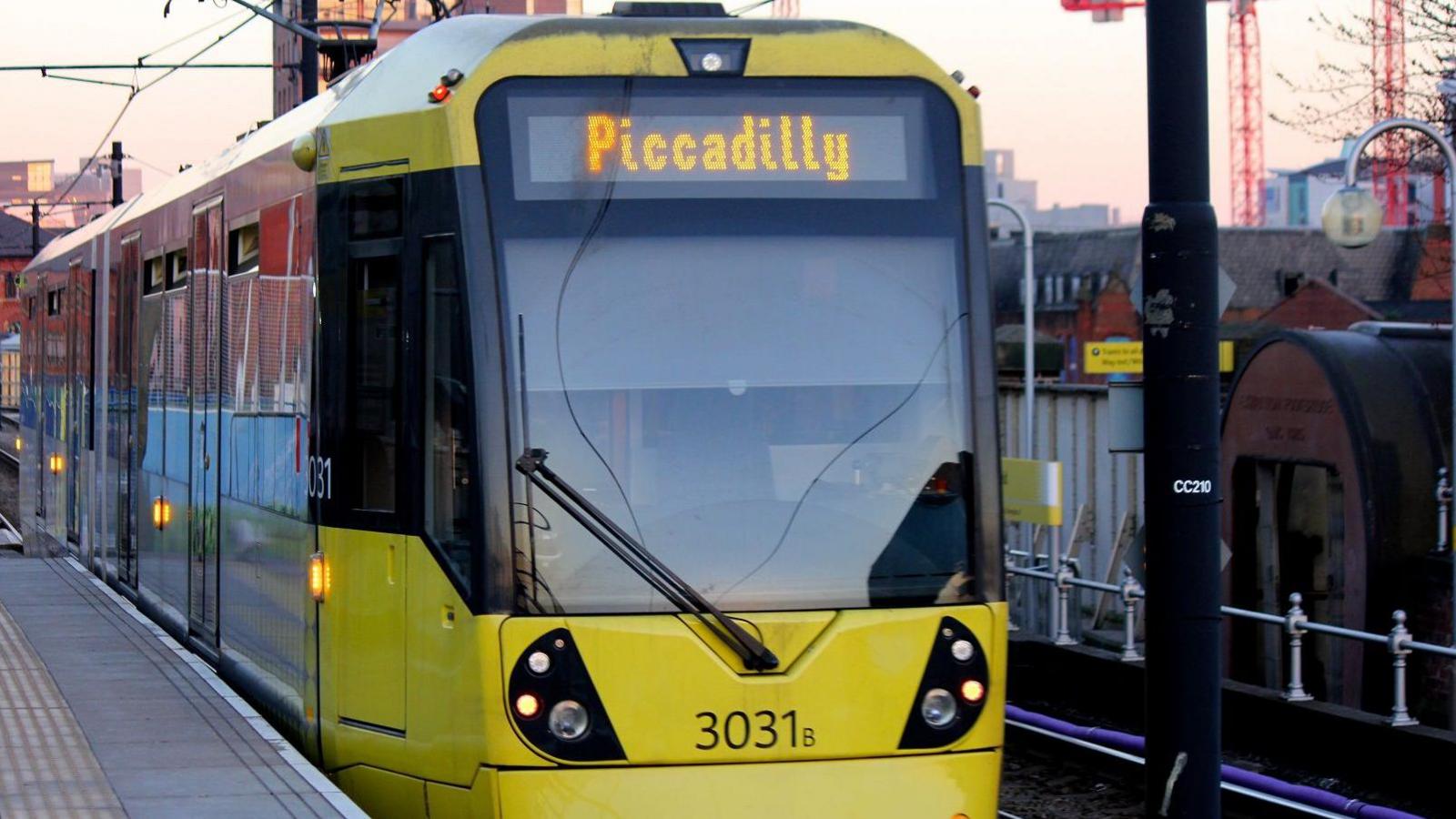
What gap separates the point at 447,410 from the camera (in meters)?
6.80

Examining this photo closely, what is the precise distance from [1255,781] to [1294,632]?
1070mm

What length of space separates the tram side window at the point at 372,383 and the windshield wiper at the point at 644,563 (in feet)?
2.71

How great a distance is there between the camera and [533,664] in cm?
654

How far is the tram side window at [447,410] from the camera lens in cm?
666

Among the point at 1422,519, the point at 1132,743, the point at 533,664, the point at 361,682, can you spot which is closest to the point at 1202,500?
the point at 533,664

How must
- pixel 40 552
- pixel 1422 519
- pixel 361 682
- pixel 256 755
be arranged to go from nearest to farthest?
pixel 361 682
pixel 256 755
pixel 1422 519
pixel 40 552

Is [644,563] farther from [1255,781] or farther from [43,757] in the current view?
[1255,781]

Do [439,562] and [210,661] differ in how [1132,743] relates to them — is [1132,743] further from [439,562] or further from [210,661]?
[439,562]

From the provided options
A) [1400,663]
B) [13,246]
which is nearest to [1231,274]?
[13,246]

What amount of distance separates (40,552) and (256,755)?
14.0 m

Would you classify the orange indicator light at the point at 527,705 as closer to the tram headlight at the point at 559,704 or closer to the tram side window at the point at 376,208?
the tram headlight at the point at 559,704

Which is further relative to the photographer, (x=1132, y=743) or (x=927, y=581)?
(x=1132, y=743)

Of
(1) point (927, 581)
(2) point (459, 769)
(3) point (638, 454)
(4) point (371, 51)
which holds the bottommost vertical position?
(2) point (459, 769)

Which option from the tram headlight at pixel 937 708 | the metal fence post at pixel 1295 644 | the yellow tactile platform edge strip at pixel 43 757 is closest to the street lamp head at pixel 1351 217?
the metal fence post at pixel 1295 644
